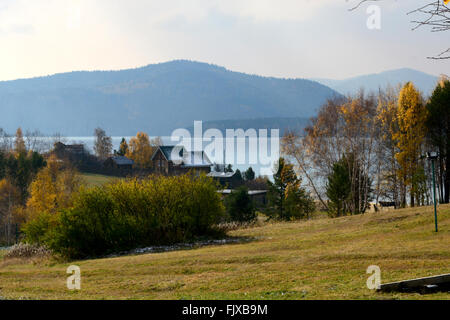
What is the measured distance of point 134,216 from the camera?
910 inches

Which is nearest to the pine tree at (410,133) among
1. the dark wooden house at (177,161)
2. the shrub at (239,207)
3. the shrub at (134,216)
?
the shrub at (239,207)

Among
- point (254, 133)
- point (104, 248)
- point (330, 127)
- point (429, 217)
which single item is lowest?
point (104, 248)

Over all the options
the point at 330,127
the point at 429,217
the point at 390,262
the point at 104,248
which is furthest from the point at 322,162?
the point at 390,262

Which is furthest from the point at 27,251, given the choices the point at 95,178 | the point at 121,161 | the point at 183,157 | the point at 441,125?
the point at 121,161

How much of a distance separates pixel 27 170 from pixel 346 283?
59.2m

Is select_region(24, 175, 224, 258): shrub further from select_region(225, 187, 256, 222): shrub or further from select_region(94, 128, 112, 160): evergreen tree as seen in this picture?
→ select_region(94, 128, 112, 160): evergreen tree

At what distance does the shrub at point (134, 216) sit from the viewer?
856 inches

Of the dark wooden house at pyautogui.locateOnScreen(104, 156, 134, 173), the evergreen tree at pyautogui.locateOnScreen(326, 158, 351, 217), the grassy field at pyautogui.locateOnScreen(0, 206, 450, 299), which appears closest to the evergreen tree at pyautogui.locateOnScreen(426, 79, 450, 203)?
the evergreen tree at pyautogui.locateOnScreen(326, 158, 351, 217)

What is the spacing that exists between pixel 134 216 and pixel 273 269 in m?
11.3

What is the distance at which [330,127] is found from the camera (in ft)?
136

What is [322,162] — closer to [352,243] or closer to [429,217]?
[429,217]

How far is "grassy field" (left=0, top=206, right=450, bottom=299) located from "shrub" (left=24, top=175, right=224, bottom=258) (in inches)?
89.0

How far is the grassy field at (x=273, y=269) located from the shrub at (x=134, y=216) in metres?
2.26
